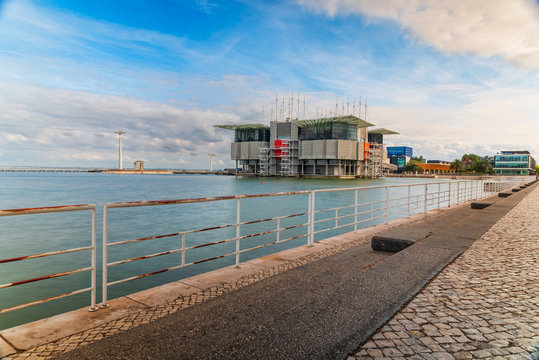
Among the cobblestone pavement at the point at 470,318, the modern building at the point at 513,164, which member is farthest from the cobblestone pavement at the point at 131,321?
the modern building at the point at 513,164

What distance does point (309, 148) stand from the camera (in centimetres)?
11838

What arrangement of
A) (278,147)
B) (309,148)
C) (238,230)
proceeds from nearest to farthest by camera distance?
1. (238,230)
2. (309,148)
3. (278,147)

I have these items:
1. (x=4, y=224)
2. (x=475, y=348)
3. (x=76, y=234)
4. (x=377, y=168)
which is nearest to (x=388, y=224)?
(x=475, y=348)

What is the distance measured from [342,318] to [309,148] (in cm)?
11621

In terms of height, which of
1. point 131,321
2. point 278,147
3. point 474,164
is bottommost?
point 131,321

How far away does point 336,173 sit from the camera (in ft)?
395

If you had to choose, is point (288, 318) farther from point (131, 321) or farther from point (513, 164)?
point (513, 164)

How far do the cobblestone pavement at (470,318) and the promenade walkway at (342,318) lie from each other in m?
0.01

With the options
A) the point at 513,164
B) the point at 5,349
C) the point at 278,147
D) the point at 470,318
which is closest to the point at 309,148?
the point at 278,147

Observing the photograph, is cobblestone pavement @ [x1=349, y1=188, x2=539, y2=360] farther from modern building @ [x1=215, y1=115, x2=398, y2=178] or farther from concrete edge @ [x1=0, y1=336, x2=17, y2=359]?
modern building @ [x1=215, y1=115, x2=398, y2=178]

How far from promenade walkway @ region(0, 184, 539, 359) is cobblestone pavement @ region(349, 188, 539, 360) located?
1cm

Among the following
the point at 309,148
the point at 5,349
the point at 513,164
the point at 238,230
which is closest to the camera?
the point at 5,349

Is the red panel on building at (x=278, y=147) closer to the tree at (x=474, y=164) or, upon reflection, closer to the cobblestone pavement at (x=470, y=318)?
the tree at (x=474, y=164)

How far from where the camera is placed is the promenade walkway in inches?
119
